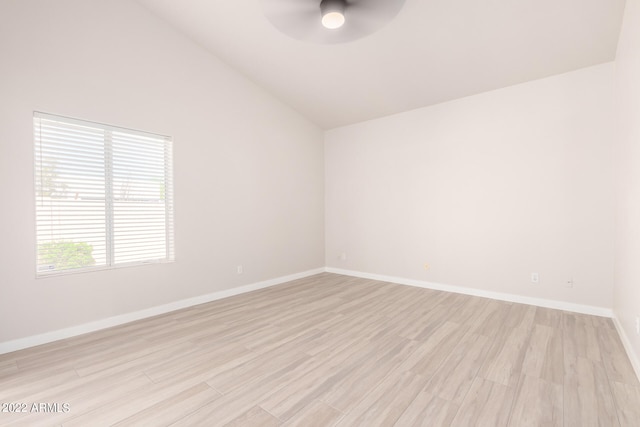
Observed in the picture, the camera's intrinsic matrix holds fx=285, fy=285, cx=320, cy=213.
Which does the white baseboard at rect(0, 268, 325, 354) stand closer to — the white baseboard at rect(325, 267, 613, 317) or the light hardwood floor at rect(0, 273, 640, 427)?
the light hardwood floor at rect(0, 273, 640, 427)

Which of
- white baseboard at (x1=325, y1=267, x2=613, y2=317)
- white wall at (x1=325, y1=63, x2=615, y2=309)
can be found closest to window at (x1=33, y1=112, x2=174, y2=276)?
white wall at (x1=325, y1=63, x2=615, y2=309)

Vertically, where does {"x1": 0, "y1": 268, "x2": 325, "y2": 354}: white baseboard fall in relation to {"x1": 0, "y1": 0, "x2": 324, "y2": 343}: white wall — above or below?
below

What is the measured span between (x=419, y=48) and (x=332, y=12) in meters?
1.74

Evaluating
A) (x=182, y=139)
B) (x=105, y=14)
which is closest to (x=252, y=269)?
(x=182, y=139)

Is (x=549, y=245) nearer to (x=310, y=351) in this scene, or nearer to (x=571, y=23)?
(x=571, y=23)

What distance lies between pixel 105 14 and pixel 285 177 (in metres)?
3.05

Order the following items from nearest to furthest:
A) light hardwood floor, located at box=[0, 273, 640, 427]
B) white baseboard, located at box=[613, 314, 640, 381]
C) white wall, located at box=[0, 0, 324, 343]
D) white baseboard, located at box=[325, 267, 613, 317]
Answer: light hardwood floor, located at box=[0, 273, 640, 427]
white baseboard, located at box=[613, 314, 640, 381]
white wall, located at box=[0, 0, 324, 343]
white baseboard, located at box=[325, 267, 613, 317]

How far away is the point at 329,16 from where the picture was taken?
2078mm

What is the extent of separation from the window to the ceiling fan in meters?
2.26

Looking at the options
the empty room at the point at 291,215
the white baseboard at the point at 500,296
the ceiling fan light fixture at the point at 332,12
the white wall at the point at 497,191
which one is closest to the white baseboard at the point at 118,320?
the empty room at the point at 291,215

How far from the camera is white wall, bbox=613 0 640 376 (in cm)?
210

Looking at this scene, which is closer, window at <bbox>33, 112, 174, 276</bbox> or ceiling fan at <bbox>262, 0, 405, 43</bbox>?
ceiling fan at <bbox>262, 0, 405, 43</bbox>

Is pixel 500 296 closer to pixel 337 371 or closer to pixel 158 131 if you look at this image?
pixel 337 371

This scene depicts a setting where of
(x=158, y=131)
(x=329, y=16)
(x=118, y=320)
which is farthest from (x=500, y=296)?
(x=158, y=131)
